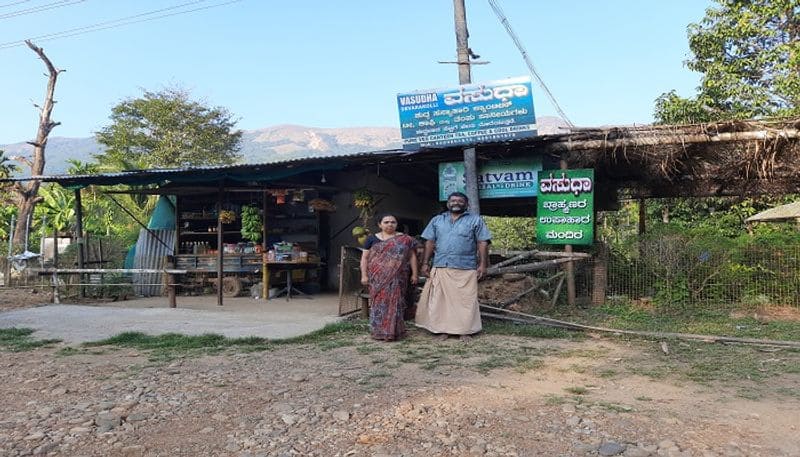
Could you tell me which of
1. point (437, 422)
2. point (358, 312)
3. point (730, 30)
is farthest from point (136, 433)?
point (730, 30)

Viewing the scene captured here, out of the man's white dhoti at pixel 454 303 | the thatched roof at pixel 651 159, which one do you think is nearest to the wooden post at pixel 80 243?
the thatched roof at pixel 651 159

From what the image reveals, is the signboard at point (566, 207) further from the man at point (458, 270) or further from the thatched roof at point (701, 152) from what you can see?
the man at point (458, 270)

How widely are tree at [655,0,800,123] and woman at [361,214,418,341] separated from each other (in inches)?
413

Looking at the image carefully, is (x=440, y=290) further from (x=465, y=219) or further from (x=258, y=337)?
(x=258, y=337)

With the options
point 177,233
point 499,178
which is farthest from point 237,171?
point 499,178

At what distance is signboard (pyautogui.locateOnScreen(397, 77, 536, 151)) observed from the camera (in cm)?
863

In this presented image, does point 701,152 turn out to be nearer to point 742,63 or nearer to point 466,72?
point 466,72

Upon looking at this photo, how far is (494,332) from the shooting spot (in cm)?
693

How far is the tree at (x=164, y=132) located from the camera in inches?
1184

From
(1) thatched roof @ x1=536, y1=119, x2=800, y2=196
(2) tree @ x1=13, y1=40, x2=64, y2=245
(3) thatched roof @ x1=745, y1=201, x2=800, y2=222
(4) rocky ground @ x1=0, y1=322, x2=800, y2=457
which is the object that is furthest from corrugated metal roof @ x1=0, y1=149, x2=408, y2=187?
(2) tree @ x1=13, y1=40, x2=64, y2=245

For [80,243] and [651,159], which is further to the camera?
[80,243]

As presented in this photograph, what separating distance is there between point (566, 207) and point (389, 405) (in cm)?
597

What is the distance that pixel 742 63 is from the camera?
1412 centimetres

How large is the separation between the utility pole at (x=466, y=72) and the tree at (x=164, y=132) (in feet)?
77.0
